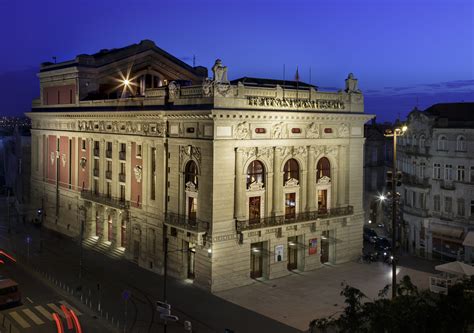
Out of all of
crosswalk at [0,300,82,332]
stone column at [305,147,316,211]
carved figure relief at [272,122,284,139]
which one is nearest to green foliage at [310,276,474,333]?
crosswalk at [0,300,82,332]

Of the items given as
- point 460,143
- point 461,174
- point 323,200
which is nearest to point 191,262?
point 323,200

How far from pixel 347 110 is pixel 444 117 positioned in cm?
1025

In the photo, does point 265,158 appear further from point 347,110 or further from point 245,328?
point 245,328

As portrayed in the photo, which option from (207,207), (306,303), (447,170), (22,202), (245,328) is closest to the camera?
(245,328)

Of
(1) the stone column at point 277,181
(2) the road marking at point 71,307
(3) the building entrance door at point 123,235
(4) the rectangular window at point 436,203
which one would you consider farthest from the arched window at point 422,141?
(2) the road marking at point 71,307

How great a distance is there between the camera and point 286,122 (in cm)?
4625

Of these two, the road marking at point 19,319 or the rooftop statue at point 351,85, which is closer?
the road marking at point 19,319

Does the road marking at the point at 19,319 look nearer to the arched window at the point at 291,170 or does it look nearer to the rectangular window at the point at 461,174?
the arched window at the point at 291,170

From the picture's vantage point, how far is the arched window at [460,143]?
164 feet

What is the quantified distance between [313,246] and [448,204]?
46.7 ft

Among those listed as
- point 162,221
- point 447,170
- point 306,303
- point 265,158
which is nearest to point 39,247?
point 162,221

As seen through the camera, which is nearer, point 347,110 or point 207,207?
point 207,207

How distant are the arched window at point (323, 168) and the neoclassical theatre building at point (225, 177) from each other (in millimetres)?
158

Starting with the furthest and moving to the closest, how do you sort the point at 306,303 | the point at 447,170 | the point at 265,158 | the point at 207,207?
the point at 447,170 → the point at 265,158 → the point at 207,207 → the point at 306,303
